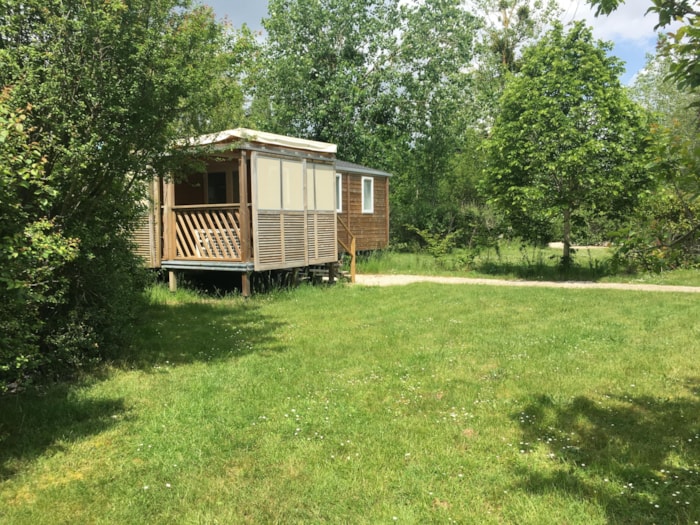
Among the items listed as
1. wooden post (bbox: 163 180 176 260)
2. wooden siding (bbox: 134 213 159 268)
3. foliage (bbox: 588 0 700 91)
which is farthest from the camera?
wooden siding (bbox: 134 213 159 268)

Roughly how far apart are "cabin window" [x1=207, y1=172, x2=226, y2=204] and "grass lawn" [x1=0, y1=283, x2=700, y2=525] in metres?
6.78

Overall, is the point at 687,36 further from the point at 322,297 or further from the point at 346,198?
the point at 346,198

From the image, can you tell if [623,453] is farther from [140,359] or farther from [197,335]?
[197,335]

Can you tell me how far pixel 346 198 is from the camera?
18.7m

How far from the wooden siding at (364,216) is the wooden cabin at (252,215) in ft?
19.1

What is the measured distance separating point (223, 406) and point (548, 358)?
3.40m

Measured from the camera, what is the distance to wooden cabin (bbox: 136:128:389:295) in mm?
10195

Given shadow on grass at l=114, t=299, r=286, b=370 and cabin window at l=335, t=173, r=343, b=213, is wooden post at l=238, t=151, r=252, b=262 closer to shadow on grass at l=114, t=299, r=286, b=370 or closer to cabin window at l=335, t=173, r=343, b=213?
shadow on grass at l=114, t=299, r=286, b=370

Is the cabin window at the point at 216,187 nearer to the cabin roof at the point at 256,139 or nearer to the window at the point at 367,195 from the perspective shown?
the cabin roof at the point at 256,139

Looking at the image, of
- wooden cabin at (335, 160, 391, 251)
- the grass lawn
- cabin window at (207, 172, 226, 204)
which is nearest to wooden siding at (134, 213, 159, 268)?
cabin window at (207, 172, 226, 204)

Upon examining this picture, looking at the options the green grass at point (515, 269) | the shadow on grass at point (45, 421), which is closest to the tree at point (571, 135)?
the green grass at point (515, 269)

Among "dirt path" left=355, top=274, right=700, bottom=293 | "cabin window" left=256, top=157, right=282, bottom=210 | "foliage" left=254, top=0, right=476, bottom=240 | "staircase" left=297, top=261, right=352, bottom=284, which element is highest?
"foliage" left=254, top=0, right=476, bottom=240

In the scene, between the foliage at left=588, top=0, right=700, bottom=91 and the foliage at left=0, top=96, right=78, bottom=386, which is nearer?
the foliage at left=588, top=0, right=700, bottom=91

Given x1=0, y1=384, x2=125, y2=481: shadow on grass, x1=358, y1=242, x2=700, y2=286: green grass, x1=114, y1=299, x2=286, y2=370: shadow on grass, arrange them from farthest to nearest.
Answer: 1. x1=358, y1=242, x2=700, y2=286: green grass
2. x1=114, y1=299, x2=286, y2=370: shadow on grass
3. x1=0, y1=384, x2=125, y2=481: shadow on grass
